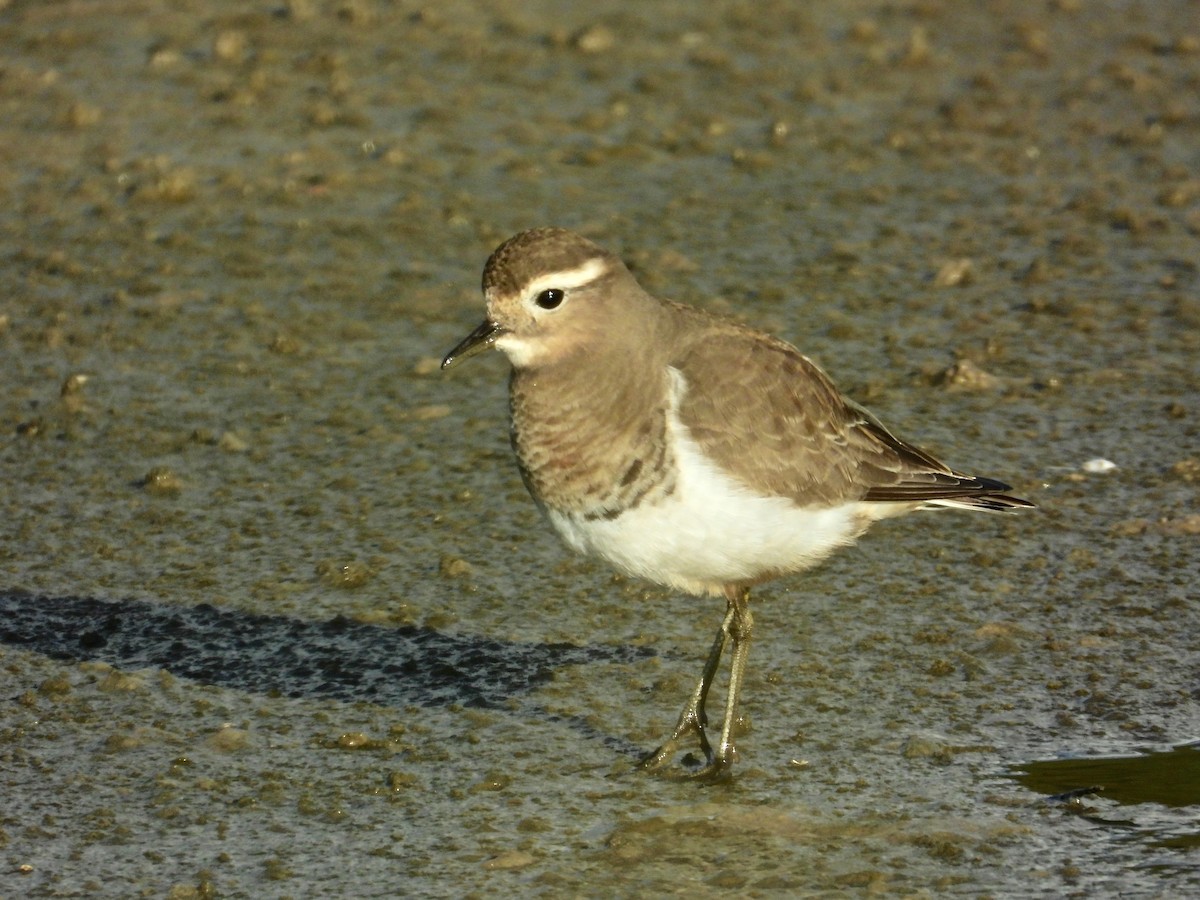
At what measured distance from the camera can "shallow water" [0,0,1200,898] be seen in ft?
17.5

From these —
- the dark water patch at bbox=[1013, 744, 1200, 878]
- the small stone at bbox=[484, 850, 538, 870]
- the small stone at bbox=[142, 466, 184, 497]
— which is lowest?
the small stone at bbox=[484, 850, 538, 870]

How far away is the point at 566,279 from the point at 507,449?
6.66ft

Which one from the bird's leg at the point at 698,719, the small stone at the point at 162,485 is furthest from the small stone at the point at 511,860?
the small stone at the point at 162,485

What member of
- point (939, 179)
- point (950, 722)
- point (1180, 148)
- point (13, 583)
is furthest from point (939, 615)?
point (1180, 148)

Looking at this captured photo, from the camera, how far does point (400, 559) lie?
274 inches

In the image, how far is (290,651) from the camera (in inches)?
249

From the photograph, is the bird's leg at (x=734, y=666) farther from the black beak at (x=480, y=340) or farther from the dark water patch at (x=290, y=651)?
the black beak at (x=480, y=340)

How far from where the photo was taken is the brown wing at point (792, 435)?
567cm

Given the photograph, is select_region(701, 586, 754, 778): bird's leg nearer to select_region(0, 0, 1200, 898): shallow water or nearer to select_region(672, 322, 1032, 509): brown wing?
select_region(0, 0, 1200, 898): shallow water

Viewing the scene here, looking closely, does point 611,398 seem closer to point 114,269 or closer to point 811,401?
point 811,401

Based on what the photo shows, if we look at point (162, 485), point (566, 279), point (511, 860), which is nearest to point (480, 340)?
point (566, 279)

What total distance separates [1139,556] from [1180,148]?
171 inches

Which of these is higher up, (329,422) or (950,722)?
(329,422)

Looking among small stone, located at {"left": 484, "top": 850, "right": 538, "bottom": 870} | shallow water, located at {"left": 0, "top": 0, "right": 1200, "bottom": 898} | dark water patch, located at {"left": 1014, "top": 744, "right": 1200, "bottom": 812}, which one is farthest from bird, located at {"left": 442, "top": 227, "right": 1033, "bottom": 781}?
dark water patch, located at {"left": 1014, "top": 744, "right": 1200, "bottom": 812}
